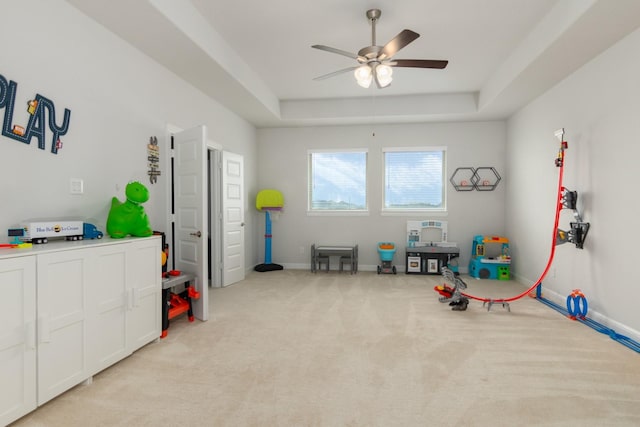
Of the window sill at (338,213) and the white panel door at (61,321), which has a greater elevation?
the window sill at (338,213)

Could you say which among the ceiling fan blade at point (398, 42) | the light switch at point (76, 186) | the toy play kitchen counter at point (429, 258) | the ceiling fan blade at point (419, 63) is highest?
the ceiling fan blade at point (398, 42)

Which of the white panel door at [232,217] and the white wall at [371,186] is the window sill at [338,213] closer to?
the white wall at [371,186]

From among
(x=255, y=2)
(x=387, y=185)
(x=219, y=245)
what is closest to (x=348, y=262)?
(x=387, y=185)

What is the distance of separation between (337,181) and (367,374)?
437 centimetres

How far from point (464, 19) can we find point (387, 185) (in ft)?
10.7

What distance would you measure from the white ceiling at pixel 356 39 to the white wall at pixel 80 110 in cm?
23

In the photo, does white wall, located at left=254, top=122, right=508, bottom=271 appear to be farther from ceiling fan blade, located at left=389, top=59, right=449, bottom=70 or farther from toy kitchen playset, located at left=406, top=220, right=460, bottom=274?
ceiling fan blade, located at left=389, top=59, right=449, bottom=70

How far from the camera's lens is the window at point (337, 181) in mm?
6277

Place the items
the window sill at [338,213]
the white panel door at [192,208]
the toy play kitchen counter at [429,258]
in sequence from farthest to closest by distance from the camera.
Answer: the window sill at [338,213] → the toy play kitchen counter at [429,258] → the white panel door at [192,208]

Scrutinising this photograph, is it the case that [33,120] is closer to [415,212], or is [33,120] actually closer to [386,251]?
[386,251]

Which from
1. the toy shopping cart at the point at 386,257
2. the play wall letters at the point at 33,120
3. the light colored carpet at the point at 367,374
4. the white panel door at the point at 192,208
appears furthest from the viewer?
the toy shopping cart at the point at 386,257

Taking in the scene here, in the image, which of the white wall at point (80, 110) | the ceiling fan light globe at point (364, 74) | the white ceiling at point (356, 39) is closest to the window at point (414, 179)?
the white ceiling at point (356, 39)

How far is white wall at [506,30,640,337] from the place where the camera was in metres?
2.94

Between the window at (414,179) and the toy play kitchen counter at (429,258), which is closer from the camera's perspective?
the toy play kitchen counter at (429,258)
